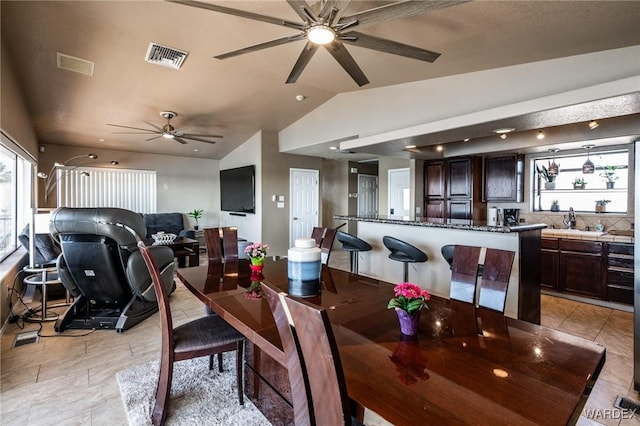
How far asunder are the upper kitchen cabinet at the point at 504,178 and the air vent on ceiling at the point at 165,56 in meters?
4.87

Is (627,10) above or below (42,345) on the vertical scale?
above

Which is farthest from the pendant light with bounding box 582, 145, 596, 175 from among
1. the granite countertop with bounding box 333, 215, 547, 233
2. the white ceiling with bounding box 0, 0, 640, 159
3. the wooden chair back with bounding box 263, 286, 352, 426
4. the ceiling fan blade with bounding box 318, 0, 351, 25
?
the wooden chair back with bounding box 263, 286, 352, 426

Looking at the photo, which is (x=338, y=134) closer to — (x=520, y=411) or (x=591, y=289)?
(x=591, y=289)

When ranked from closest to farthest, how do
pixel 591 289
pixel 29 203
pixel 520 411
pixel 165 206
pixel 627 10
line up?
pixel 520 411 → pixel 627 10 → pixel 591 289 → pixel 29 203 → pixel 165 206

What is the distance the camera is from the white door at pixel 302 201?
7043 mm

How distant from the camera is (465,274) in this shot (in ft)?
6.22

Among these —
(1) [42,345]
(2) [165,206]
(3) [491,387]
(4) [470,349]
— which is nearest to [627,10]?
(4) [470,349]

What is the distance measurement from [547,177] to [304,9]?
4.81 metres

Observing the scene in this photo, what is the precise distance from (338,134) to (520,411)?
16.1 ft

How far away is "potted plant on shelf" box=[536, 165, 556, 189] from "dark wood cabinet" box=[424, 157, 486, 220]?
34.0 inches

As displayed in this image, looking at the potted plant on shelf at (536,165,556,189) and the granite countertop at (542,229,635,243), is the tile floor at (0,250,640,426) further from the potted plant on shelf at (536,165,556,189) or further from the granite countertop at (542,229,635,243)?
the potted plant on shelf at (536,165,556,189)

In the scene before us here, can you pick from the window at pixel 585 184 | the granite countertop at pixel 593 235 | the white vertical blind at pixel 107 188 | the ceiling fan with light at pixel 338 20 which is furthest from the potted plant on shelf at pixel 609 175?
the white vertical blind at pixel 107 188

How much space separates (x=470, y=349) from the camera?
3.83ft

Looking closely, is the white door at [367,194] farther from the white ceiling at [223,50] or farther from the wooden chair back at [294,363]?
the wooden chair back at [294,363]
